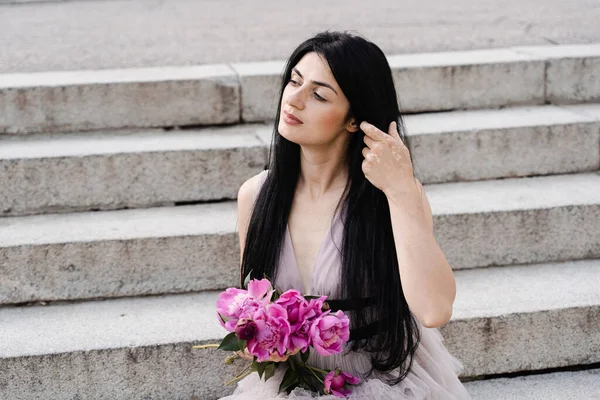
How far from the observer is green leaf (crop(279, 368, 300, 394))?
8.25 ft

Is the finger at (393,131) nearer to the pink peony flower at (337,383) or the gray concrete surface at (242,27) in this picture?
the pink peony flower at (337,383)

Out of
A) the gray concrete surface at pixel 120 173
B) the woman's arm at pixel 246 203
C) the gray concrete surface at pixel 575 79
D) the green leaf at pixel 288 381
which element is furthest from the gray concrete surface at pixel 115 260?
the gray concrete surface at pixel 575 79

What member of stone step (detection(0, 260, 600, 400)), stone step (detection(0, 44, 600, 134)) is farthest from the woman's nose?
stone step (detection(0, 44, 600, 134))

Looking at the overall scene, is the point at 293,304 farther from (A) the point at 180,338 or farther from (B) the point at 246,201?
(A) the point at 180,338

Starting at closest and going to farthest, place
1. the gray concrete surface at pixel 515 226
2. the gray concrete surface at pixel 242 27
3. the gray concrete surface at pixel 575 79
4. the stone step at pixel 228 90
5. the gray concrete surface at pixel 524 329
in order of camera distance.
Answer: the gray concrete surface at pixel 524 329
the gray concrete surface at pixel 515 226
the stone step at pixel 228 90
the gray concrete surface at pixel 575 79
the gray concrete surface at pixel 242 27

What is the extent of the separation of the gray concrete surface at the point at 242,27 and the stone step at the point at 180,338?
6.89 ft

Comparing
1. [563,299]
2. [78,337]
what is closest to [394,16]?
[563,299]

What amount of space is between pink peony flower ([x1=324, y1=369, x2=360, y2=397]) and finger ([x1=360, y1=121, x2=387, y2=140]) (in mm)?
734

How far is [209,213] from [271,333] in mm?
1708

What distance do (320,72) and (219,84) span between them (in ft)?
6.59

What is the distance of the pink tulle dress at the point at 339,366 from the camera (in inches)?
101

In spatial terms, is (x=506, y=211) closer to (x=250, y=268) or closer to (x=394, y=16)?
(x=250, y=268)

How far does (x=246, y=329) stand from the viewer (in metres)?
2.22

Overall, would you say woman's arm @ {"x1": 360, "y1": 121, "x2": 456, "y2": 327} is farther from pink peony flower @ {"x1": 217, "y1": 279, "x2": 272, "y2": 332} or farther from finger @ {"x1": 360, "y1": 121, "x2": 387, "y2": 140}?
pink peony flower @ {"x1": 217, "y1": 279, "x2": 272, "y2": 332}
